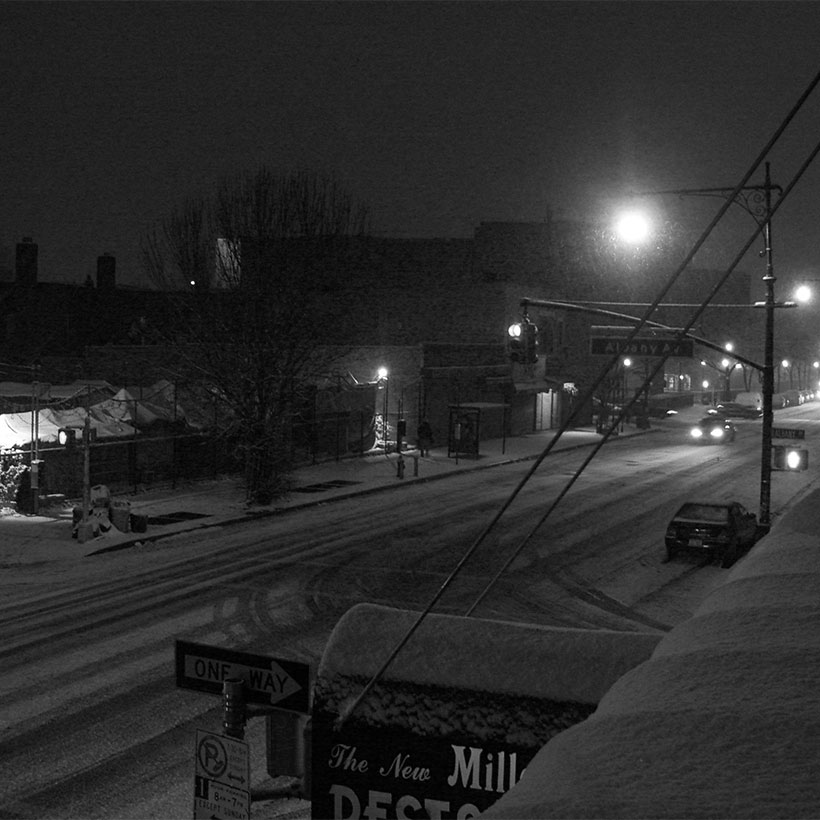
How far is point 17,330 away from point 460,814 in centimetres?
6105

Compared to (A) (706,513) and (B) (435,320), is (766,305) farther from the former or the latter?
(B) (435,320)

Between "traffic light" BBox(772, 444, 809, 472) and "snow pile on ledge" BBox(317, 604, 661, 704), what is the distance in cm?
1934

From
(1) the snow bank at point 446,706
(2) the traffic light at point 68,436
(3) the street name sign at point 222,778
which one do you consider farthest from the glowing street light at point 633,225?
(1) the snow bank at point 446,706

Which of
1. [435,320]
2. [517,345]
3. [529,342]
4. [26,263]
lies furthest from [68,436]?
[26,263]

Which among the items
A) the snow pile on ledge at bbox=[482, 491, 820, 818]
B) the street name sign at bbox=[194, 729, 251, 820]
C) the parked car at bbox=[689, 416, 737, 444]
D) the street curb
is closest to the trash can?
the street curb

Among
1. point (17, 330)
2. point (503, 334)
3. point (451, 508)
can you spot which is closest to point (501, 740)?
point (451, 508)

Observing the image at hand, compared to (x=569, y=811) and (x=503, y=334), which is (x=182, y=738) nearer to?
(x=569, y=811)

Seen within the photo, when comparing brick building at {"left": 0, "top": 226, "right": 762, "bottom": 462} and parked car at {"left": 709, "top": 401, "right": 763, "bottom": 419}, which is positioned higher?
brick building at {"left": 0, "top": 226, "right": 762, "bottom": 462}

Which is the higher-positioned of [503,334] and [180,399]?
[503,334]

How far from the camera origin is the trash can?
915 inches

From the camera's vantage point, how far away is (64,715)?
10914 mm

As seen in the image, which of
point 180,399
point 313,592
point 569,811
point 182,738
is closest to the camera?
point 569,811

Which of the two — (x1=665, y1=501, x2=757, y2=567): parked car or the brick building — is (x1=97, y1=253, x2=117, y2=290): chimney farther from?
(x1=665, y1=501, x2=757, y2=567): parked car

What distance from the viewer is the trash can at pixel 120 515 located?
23250mm
